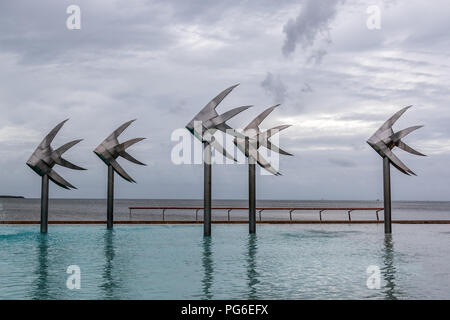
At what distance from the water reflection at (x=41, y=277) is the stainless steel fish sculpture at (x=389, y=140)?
1466cm

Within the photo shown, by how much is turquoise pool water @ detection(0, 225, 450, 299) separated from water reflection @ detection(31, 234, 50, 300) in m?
0.02

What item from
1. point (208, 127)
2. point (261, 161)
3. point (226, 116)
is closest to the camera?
point (208, 127)

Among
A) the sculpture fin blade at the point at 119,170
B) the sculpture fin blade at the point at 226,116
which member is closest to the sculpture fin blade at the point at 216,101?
the sculpture fin blade at the point at 226,116

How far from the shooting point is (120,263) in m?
14.5

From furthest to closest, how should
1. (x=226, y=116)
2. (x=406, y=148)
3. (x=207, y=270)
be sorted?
(x=406, y=148), (x=226, y=116), (x=207, y=270)

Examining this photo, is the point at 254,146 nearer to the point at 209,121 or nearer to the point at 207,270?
the point at 209,121

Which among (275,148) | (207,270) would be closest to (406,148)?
(275,148)

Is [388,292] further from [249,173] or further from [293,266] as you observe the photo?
[249,173]

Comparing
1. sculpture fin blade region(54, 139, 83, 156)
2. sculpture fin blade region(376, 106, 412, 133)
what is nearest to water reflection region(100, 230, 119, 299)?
sculpture fin blade region(54, 139, 83, 156)

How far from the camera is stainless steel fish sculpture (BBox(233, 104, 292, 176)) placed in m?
22.4

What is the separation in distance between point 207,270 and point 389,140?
1374 cm

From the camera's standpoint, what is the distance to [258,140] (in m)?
22.9

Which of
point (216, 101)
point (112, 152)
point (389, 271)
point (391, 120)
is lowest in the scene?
point (389, 271)

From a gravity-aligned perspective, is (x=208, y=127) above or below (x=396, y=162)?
above
